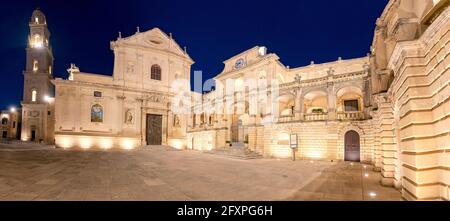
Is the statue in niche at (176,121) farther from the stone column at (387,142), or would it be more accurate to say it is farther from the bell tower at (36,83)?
the bell tower at (36,83)

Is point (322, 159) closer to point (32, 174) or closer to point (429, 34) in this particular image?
point (429, 34)

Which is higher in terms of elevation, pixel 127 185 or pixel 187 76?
pixel 187 76

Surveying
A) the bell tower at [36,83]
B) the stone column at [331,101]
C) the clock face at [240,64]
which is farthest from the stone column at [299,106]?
the bell tower at [36,83]

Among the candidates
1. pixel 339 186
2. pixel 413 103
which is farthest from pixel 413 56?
pixel 339 186

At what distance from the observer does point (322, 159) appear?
62.4 feet

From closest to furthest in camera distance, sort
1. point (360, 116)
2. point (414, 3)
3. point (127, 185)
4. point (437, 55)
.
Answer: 1. point (437, 55)
2. point (414, 3)
3. point (127, 185)
4. point (360, 116)

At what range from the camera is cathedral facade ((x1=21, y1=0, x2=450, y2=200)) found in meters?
4.88

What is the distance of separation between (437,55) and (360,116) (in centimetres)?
1535

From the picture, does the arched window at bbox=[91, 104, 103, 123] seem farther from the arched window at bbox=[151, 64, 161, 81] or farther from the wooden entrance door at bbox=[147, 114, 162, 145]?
the arched window at bbox=[151, 64, 161, 81]

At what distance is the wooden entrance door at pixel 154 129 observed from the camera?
29.5 metres

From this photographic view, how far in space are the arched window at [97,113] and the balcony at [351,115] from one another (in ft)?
89.5

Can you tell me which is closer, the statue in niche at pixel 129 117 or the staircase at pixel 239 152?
the staircase at pixel 239 152

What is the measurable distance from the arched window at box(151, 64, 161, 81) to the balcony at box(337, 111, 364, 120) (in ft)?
79.4
